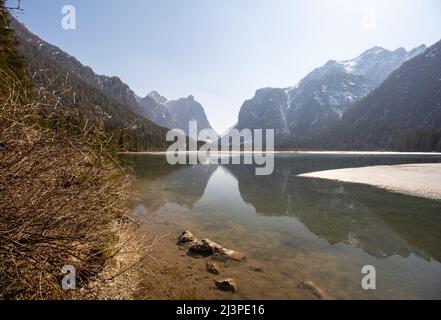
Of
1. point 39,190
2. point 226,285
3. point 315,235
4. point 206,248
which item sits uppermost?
point 39,190

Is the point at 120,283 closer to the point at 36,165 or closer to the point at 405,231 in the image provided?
the point at 36,165

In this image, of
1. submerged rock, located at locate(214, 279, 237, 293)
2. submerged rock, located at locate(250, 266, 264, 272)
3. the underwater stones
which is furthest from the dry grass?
submerged rock, located at locate(250, 266, 264, 272)

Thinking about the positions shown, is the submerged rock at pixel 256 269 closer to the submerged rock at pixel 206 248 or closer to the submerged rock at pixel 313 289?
the submerged rock at pixel 313 289

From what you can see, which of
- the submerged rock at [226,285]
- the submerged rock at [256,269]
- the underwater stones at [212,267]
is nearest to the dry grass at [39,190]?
the submerged rock at [226,285]

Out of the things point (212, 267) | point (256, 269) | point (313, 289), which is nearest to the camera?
point (313, 289)

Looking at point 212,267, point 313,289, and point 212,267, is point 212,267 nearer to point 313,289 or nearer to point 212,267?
point 212,267

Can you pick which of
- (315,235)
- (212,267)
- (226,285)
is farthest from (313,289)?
(315,235)

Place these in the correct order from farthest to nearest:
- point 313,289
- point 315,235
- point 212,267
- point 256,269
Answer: point 315,235 < point 256,269 < point 212,267 < point 313,289
